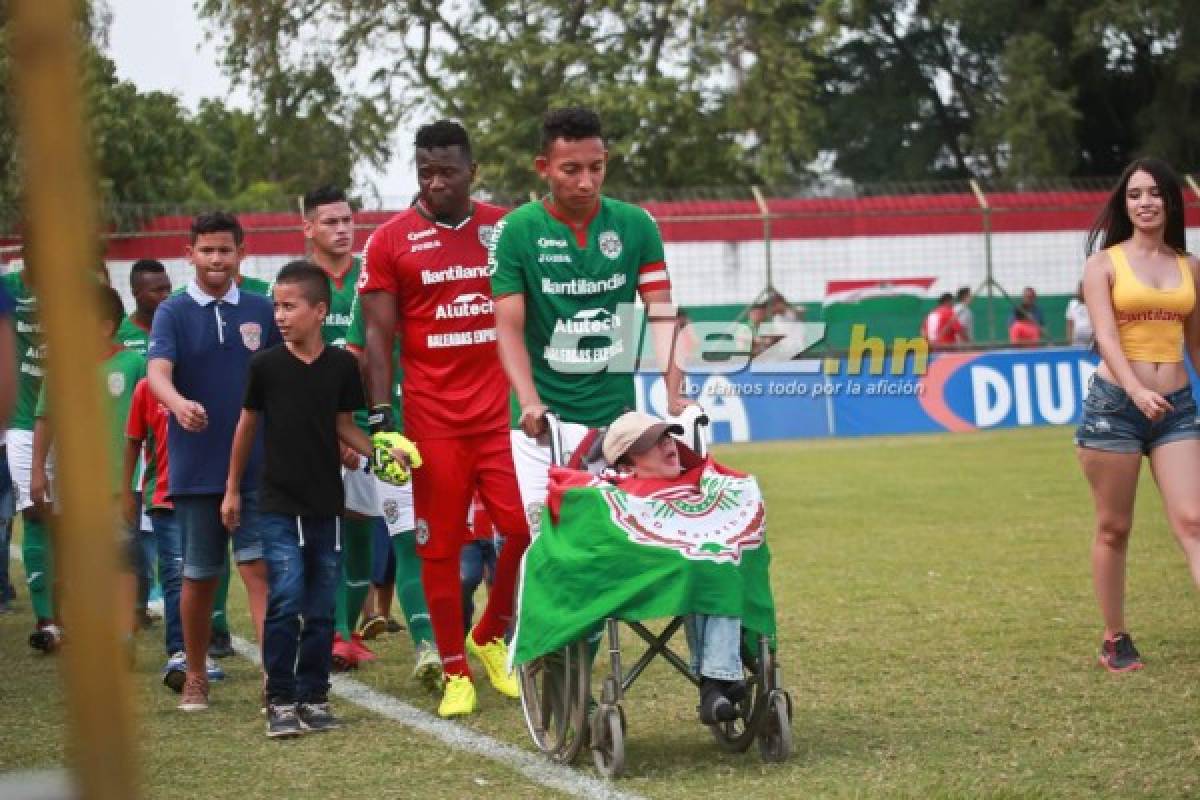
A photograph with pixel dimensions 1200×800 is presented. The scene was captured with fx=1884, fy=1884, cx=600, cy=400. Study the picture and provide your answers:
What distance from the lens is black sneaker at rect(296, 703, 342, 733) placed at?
6910 mm

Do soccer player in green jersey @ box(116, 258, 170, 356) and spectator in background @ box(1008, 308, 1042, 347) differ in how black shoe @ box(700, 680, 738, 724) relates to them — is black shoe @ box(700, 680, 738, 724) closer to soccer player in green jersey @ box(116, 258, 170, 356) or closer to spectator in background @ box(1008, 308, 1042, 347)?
soccer player in green jersey @ box(116, 258, 170, 356)

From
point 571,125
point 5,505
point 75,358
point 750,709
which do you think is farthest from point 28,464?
point 75,358

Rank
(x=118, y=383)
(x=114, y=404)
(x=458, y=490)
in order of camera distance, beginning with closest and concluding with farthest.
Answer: (x=458, y=490) → (x=114, y=404) → (x=118, y=383)

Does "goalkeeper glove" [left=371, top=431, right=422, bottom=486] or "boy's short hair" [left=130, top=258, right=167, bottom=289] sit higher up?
"boy's short hair" [left=130, top=258, right=167, bottom=289]

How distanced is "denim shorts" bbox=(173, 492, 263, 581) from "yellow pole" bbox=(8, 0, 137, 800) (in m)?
5.81

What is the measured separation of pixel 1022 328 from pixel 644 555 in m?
23.1

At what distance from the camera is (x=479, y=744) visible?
258 inches

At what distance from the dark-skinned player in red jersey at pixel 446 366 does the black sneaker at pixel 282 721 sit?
75cm

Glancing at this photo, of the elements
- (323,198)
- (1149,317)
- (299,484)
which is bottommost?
(299,484)

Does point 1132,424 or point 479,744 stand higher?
point 1132,424

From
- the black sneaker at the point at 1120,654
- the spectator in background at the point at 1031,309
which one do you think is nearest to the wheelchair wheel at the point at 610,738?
the black sneaker at the point at 1120,654

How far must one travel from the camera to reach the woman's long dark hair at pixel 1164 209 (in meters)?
7.66

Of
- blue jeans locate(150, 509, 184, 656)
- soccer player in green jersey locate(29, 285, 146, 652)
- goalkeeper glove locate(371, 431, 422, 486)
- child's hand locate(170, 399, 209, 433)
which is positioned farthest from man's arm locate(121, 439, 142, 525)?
goalkeeper glove locate(371, 431, 422, 486)

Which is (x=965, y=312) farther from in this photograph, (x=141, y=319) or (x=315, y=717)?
(x=315, y=717)
